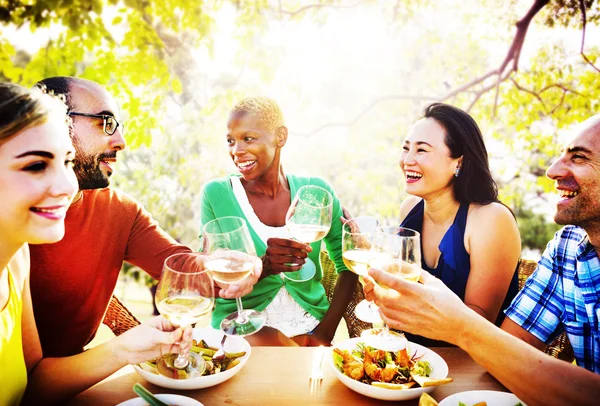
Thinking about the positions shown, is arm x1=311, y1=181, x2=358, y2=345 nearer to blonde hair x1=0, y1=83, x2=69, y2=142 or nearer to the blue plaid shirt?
the blue plaid shirt

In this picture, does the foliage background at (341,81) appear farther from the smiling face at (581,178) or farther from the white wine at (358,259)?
the smiling face at (581,178)

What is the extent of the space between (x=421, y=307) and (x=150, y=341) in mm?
1007

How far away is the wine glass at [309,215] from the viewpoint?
228cm

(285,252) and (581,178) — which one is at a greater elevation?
(581,178)

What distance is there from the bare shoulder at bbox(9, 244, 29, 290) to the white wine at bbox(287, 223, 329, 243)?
122 cm

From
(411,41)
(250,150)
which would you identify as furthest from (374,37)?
(250,150)

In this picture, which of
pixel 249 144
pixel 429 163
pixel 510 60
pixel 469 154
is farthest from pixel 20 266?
pixel 510 60

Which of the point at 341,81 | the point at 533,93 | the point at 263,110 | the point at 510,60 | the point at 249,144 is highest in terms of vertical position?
the point at 510,60

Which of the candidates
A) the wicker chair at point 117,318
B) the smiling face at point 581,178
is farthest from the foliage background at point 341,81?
the smiling face at point 581,178

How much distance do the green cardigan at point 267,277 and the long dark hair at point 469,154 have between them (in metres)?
0.89

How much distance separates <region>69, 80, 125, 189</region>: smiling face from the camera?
2.24 m

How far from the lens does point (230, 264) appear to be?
187 cm

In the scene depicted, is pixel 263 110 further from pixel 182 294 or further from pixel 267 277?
pixel 182 294

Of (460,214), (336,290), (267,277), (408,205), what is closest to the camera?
(460,214)
